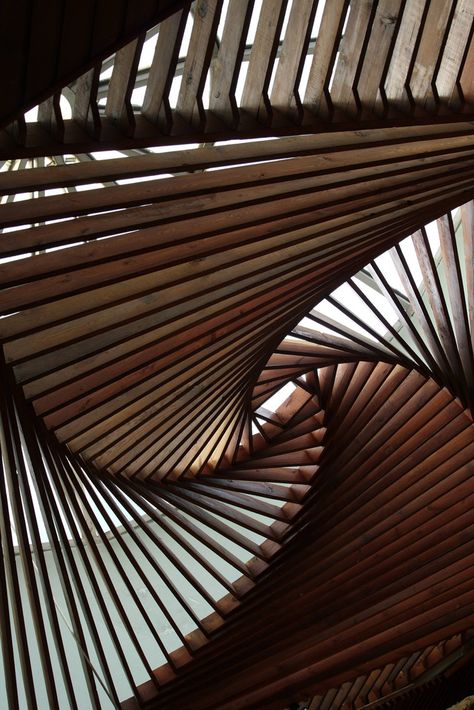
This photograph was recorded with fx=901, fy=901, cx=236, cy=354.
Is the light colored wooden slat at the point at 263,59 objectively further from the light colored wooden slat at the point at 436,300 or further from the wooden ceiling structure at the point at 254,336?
the light colored wooden slat at the point at 436,300

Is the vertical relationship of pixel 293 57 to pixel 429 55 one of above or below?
above

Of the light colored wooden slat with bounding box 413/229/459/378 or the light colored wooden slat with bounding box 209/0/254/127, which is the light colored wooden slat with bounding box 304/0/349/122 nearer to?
the light colored wooden slat with bounding box 209/0/254/127

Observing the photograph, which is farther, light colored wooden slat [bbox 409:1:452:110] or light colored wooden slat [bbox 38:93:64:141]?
light colored wooden slat [bbox 409:1:452:110]

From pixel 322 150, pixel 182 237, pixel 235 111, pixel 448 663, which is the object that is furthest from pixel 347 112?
pixel 448 663

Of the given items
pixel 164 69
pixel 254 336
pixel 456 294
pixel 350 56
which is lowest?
pixel 456 294

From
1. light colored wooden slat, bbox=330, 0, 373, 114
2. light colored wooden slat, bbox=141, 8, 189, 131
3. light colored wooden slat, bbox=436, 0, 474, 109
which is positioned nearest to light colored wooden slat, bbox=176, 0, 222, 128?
light colored wooden slat, bbox=141, 8, 189, 131

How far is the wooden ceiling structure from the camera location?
12.2 feet

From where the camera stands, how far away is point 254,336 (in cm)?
635

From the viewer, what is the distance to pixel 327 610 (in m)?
10.0

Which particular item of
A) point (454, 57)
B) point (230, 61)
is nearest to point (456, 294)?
point (454, 57)

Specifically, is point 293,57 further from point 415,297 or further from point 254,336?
point 415,297

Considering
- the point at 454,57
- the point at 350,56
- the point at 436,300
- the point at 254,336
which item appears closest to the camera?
the point at 350,56

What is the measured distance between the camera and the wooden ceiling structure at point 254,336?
3.72 meters

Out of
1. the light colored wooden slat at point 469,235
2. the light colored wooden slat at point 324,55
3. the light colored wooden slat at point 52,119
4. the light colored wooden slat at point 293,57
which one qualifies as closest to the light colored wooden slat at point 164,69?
the light colored wooden slat at point 52,119
